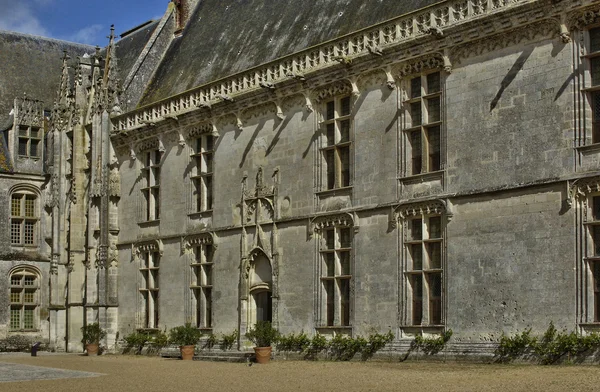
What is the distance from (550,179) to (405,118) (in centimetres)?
404

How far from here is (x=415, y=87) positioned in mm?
20000

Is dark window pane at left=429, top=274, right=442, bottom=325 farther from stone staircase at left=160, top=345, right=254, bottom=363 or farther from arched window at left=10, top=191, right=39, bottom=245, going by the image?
arched window at left=10, top=191, right=39, bottom=245

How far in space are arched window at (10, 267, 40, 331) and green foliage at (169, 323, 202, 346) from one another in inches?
411

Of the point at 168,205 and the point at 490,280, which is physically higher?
the point at 168,205

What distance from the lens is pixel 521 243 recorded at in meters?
17.2

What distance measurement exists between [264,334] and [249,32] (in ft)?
31.1

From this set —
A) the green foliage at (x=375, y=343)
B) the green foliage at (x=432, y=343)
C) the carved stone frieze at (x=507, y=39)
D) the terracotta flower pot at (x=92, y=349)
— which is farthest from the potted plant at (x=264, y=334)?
the carved stone frieze at (x=507, y=39)

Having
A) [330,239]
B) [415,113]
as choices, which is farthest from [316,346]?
[415,113]

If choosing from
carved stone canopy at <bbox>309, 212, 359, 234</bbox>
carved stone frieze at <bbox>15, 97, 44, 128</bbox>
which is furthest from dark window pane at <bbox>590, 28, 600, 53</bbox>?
carved stone frieze at <bbox>15, 97, 44, 128</bbox>

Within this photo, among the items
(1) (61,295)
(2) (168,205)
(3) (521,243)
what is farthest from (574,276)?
(1) (61,295)

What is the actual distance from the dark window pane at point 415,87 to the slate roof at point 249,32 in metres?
1.80

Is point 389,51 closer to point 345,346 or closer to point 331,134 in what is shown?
point 331,134

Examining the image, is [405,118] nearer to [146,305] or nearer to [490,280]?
[490,280]

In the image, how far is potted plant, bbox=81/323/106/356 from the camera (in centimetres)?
2775
